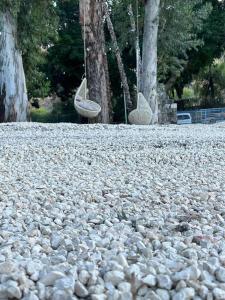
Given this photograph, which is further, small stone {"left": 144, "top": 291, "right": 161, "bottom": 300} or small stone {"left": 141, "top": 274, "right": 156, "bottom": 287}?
small stone {"left": 141, "top": 274, "right": 156, "bottom": 287}

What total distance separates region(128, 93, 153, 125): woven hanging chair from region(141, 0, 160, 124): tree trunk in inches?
74.8

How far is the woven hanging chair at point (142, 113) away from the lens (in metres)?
18.7

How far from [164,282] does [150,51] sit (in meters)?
18.2

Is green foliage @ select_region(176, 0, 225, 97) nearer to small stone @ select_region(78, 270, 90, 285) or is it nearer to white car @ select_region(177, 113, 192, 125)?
white car @ select_region(177, 113, 192, 125)

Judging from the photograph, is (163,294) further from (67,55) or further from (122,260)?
(67,55)

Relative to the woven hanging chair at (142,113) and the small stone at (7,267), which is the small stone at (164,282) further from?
the woven hanging chair at (142,113)

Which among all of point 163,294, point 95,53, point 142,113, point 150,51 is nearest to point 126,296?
point 163,294

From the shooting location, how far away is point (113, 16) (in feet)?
86.9

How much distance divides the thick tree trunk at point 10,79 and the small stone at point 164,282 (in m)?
17.5

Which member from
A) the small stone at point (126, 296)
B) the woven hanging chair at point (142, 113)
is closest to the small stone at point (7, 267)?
the small stone at point (126, 296)

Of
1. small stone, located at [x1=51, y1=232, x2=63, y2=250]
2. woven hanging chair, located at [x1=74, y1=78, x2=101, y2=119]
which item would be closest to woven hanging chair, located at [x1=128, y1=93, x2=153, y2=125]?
woven hanging chair, located at [x1=74, y1=78, x2=101, y2=119]

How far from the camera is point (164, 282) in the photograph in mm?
3174

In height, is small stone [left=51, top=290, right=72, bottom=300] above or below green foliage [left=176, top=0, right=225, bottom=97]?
below

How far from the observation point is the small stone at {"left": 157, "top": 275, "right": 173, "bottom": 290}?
3.15 metres
